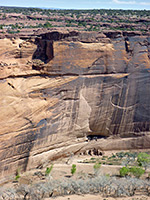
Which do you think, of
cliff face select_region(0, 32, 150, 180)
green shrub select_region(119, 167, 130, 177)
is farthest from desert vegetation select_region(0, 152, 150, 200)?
cliff face select_region(0, 32, 150, 180)

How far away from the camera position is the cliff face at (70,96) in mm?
16562

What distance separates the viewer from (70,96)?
61.6 feet

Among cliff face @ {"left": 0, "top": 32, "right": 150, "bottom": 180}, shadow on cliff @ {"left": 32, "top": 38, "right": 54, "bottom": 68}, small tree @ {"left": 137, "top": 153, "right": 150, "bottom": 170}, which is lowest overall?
small tree @ {"left": 137, "top": 153, "right": 150, "bottom": 170}

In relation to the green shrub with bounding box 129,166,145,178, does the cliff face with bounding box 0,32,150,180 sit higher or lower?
higher

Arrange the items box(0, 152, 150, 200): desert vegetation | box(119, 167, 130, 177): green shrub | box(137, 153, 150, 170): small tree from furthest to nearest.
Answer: box(137, 153, 150, 170): small tree → box(119, 167, 130, 177): green shrub → box(0, 152, 150, 200): desert vegetation

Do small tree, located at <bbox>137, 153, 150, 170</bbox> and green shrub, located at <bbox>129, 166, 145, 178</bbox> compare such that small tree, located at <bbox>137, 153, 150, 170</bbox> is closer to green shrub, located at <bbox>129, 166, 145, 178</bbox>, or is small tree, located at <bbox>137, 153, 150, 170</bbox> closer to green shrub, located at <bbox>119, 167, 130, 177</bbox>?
green shrub, located at <bbox>129, 166, 145, 178</bbox>

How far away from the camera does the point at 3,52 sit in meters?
17.4

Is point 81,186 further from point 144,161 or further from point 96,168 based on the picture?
point 144,161

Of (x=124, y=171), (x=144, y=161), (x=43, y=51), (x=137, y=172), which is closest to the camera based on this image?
(x=137, y=172)

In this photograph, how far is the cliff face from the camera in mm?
16562

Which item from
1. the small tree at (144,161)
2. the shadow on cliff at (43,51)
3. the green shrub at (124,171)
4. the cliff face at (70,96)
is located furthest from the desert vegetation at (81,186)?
the shadow on cliff at (43,51)

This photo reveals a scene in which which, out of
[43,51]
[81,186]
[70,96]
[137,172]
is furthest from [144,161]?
[43,51]

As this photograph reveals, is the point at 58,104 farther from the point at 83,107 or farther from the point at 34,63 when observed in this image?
the point at 34,63

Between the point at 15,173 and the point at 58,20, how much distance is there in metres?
24.3
